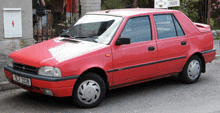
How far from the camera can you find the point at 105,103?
519cm

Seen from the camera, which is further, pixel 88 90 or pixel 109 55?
pixel 109 55

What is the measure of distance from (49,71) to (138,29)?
1.89 m

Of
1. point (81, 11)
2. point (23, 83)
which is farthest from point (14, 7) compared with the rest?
point (23, 83)

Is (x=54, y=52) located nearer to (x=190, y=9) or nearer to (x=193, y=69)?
(x=193, y=69)

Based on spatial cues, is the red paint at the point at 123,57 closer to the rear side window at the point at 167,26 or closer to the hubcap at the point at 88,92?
the rear side window at the point at 167,26

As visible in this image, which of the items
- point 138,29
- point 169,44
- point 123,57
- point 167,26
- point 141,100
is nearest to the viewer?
point 123,57

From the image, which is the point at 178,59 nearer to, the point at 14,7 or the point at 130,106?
the point at 130,106

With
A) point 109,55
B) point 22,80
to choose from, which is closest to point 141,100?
point 109,55

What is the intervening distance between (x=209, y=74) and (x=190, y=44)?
5.26ft

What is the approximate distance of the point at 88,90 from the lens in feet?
15.6

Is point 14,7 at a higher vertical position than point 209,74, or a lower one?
higher

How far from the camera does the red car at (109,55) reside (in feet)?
15.0

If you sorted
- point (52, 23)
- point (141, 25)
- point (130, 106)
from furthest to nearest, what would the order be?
point (52, 23) → point (141, 25) → point (130, 106)

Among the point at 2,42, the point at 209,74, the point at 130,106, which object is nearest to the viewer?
the point at 130,106
